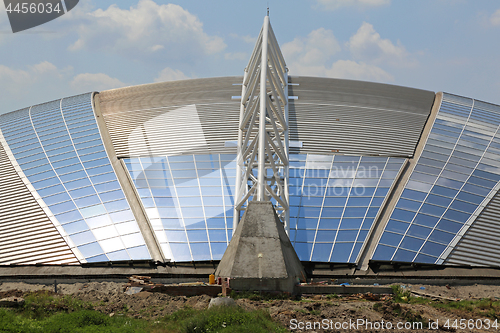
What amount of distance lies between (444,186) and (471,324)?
46.1ft

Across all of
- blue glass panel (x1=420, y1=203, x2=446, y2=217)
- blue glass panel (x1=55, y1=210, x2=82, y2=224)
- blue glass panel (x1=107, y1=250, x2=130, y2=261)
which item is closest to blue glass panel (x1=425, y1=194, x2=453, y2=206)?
blue glass panel (x1=420, y1=203, x2=446, y2=217)

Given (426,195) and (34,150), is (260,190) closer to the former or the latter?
(426,195)

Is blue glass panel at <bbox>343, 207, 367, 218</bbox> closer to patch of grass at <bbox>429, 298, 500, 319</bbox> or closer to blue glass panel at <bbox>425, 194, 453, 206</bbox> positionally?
blue glass panel at <bbox>425, 194, 453, 206</bbox>

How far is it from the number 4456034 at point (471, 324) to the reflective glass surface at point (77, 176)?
14806mm

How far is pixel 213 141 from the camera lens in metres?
29.3

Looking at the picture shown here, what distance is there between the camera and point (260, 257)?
16.9 m

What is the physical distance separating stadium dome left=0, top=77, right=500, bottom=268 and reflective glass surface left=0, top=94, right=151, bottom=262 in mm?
103

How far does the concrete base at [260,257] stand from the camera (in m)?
16.3

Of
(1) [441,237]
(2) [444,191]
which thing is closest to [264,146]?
(1) [441,237]

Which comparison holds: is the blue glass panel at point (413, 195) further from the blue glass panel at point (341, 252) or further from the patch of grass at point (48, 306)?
the patch of grass at point (48, 306)

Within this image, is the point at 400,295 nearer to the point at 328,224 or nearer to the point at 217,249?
the point at 328,224

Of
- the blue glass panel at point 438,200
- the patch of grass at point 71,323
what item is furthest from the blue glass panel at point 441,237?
the patch of grass at point 71,323

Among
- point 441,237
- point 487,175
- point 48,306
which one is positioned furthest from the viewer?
point 487,175

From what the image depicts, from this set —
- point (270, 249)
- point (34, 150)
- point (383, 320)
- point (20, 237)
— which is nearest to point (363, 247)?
point (270, 249)
